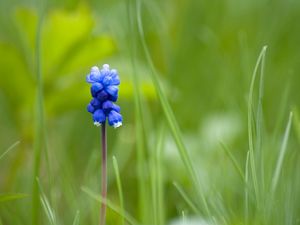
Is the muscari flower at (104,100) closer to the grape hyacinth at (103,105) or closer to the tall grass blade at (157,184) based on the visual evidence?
the grape hyacinth at (103,105)

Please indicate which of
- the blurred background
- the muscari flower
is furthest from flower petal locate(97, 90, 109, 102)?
the blurred background

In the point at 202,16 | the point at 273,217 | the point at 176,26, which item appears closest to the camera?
the point at 273,217

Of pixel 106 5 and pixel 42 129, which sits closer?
pixel 42 129

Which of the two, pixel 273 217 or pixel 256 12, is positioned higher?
pixel 256 12

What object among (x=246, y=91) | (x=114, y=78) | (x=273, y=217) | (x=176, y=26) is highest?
(x=176, y=26)

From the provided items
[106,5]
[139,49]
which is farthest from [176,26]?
[106,5]

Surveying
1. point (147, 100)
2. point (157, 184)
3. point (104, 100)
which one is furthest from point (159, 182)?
point (147, 100)

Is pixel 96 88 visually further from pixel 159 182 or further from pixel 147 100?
pixel 147 100

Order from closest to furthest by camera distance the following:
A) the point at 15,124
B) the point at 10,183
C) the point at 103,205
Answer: the point at 103,205, the point at 10,183, the point at 15,124

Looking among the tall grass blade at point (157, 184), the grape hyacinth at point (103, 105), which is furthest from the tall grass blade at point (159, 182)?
the grape hyacinth at point (103, 105)

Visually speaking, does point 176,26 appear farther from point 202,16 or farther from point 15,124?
point 15,124
